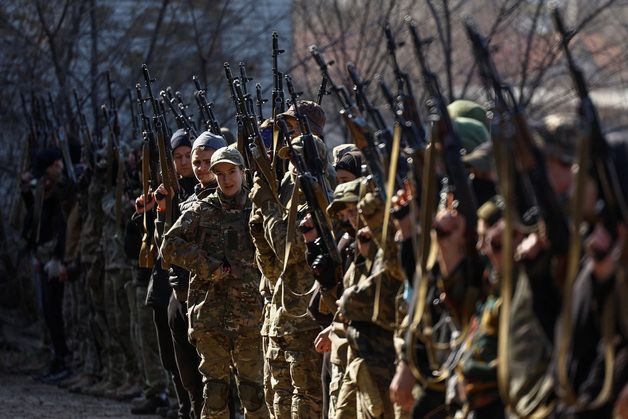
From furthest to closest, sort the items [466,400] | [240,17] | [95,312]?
[240,17] → [95,312] → [466,400]

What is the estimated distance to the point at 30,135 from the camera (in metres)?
17.9

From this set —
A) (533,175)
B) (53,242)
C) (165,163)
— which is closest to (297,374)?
(165,163)

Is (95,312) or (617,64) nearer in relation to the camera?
(95,312)

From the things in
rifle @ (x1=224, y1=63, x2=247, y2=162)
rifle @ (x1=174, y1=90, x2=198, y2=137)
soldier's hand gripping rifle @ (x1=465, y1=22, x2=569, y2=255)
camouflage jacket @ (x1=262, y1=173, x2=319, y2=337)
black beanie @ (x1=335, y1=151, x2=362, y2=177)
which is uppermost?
rifle @ (x1=174, y1=90, x2=198, y2=137)

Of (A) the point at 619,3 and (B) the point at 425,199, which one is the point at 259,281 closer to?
(B) the point at 425,199

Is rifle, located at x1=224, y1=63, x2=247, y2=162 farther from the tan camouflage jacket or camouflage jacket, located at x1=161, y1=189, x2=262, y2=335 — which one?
the tan camouflage jacket

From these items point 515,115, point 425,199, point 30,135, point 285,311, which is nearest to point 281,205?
point 285,311

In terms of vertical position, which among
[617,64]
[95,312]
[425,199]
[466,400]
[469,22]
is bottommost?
[466,400]

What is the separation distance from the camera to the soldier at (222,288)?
1016cm

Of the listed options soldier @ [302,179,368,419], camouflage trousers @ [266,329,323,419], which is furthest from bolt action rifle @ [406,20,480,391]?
camouflage trousers @ [266,329,323,419]

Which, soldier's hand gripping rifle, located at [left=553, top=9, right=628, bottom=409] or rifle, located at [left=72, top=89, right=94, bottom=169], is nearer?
soldier's hand gripping rifle, located at [left=553, top=9, right=628, bottom=409]

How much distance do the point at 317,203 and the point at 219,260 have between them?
157 centimetres

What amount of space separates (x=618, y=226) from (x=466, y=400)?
3.87 ft

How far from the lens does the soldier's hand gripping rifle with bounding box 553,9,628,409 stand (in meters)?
5.07
